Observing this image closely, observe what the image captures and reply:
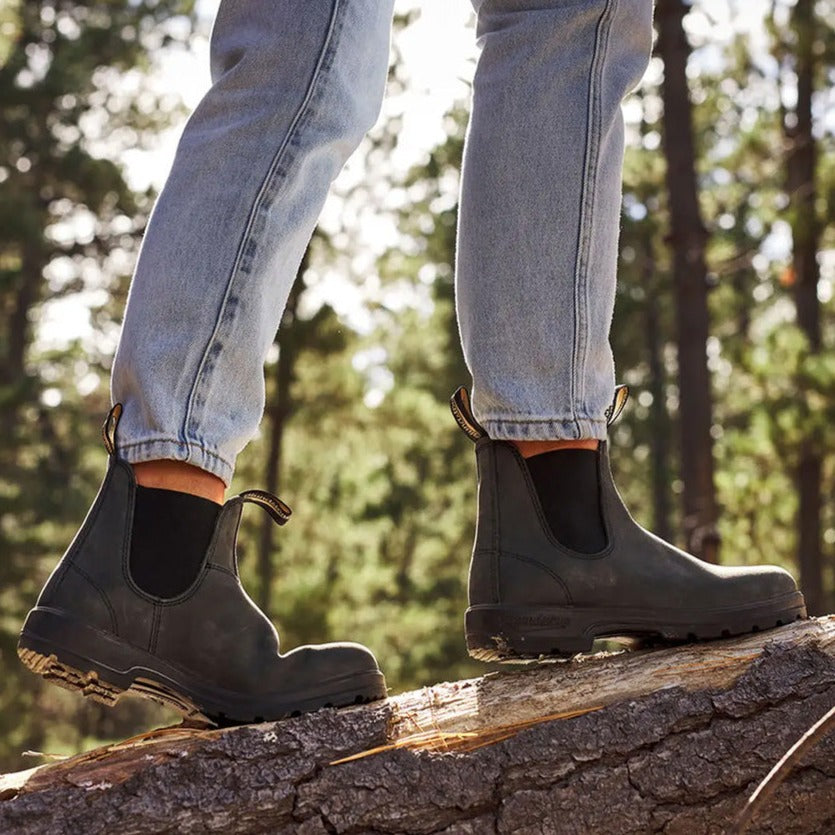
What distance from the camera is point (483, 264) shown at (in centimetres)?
141

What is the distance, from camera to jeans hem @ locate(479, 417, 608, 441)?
1.39 metres

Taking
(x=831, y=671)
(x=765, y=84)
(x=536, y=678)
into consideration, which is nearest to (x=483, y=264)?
(x=536, y=678)

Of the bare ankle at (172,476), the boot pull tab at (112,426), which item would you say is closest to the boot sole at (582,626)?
the bare ankle at (172,476)

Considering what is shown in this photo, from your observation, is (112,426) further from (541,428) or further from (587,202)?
(587,202)

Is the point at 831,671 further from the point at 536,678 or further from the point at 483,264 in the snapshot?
the point at 483,264

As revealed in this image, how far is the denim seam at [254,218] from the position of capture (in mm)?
1233

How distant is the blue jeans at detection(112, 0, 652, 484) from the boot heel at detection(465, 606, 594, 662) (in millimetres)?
226

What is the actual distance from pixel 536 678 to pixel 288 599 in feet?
24.6

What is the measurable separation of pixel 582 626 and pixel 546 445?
0.24m

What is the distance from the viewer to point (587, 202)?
141 cm

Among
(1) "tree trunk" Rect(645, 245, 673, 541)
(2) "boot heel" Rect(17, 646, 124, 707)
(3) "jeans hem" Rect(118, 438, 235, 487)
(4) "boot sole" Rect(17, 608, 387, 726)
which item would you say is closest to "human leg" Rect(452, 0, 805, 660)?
(4) "boot sole" Rect(17, 608, 387, 726)

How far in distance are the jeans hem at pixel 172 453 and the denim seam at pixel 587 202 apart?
0.44m

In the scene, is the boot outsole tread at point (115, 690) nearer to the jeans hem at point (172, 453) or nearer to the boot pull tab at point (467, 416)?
the jeans hem at point (172, 453)

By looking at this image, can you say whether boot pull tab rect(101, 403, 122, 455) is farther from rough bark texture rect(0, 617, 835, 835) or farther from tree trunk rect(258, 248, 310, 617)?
tree trunk rect(258, 248, 310, 617)
